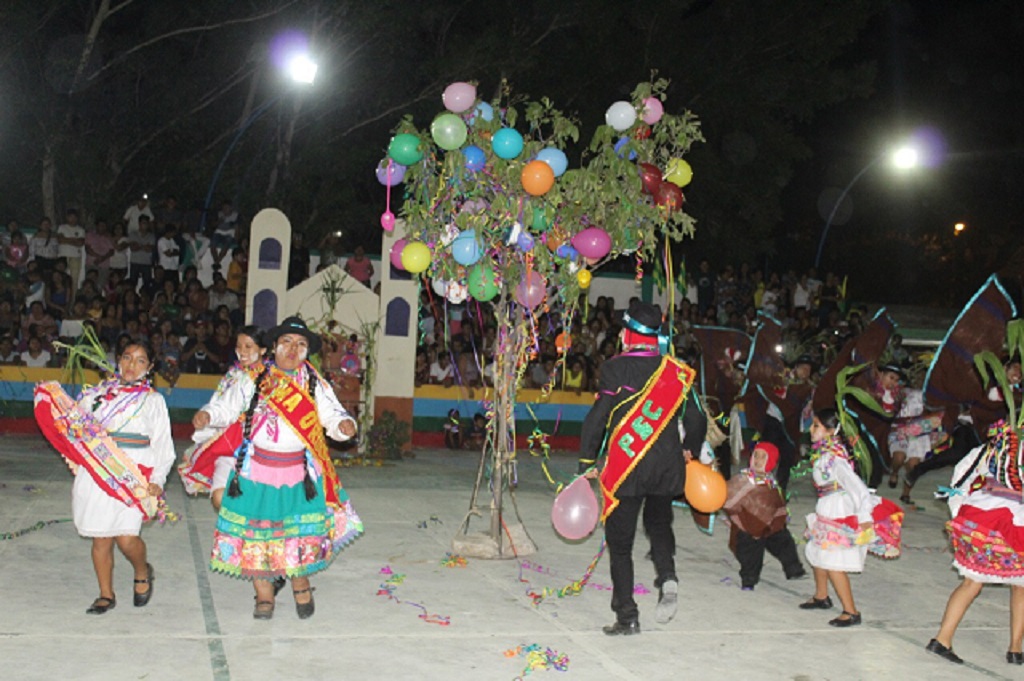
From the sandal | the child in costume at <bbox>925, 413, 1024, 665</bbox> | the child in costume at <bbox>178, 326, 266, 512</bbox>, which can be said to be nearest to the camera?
the child in costume at <bbox>925, 413, 1024, 665</bbox>

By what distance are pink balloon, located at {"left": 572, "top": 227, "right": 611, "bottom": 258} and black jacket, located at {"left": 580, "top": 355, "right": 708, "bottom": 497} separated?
156 centimetres

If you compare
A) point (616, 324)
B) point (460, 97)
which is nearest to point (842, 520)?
point (460, 97)

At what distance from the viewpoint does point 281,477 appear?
6074 mm

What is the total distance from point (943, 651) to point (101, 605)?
4563 millimetres

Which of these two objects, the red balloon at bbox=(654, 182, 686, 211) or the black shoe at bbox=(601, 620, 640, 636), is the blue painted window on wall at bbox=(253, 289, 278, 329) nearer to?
the red balloon at bbox=(654, 182, 686, 211)

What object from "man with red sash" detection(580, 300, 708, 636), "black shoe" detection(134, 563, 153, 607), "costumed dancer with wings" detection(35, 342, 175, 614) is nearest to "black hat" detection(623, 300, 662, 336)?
"man with red sash" detection(580, 300, 708, 636)

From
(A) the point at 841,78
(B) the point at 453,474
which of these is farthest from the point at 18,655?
(A) the point at 841,78

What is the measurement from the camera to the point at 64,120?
64.1ft

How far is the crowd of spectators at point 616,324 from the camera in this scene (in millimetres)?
16266

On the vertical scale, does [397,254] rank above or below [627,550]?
above

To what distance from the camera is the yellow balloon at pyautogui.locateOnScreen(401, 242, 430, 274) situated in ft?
26.0

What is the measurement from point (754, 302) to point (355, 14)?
941cm

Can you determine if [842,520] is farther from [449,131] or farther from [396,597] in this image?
[449,131]

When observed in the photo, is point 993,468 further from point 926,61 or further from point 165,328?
point 926,61
